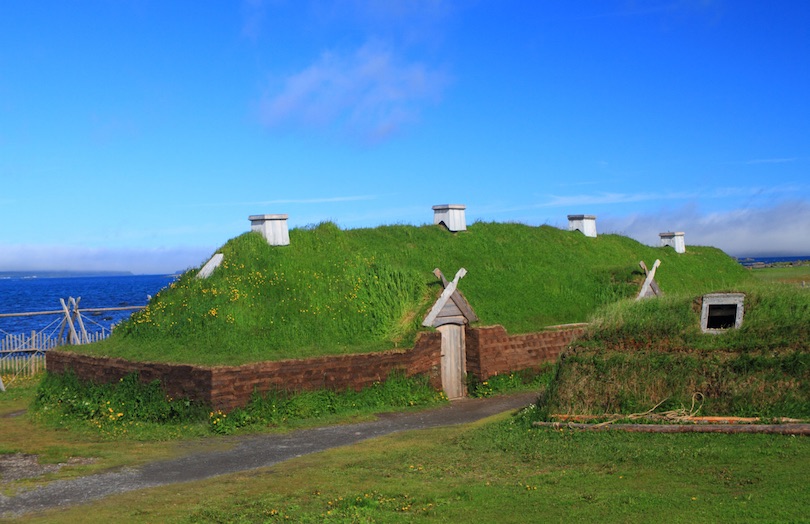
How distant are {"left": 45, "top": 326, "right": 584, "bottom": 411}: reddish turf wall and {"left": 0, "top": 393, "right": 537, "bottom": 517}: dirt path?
1.26 m

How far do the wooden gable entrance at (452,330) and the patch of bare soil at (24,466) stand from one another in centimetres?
935

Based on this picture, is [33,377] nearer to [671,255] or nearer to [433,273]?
[433,273]

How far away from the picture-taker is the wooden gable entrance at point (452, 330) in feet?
68.1

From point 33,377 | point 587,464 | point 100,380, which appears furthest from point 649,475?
point 33,377

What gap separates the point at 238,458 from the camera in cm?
1409

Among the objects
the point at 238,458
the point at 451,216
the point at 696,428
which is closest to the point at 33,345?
the point at 451,216

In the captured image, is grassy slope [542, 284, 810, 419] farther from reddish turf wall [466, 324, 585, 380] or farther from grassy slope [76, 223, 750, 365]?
reddish turf wall [466, 324, 585, 380]

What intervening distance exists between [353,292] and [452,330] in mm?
2784

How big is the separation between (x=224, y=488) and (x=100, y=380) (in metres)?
7.87

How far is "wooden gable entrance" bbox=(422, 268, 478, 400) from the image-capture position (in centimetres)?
2077

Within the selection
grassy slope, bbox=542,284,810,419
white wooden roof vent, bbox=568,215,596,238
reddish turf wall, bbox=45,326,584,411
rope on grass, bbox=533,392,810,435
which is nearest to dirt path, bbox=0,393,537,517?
reddish turf wall, bbox=45,326,584,411

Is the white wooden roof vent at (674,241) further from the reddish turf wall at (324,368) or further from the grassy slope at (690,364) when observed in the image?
the grassy slope at (690,364)

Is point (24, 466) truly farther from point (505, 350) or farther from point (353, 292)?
point (505, 350)

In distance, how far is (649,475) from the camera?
10.8 meters
